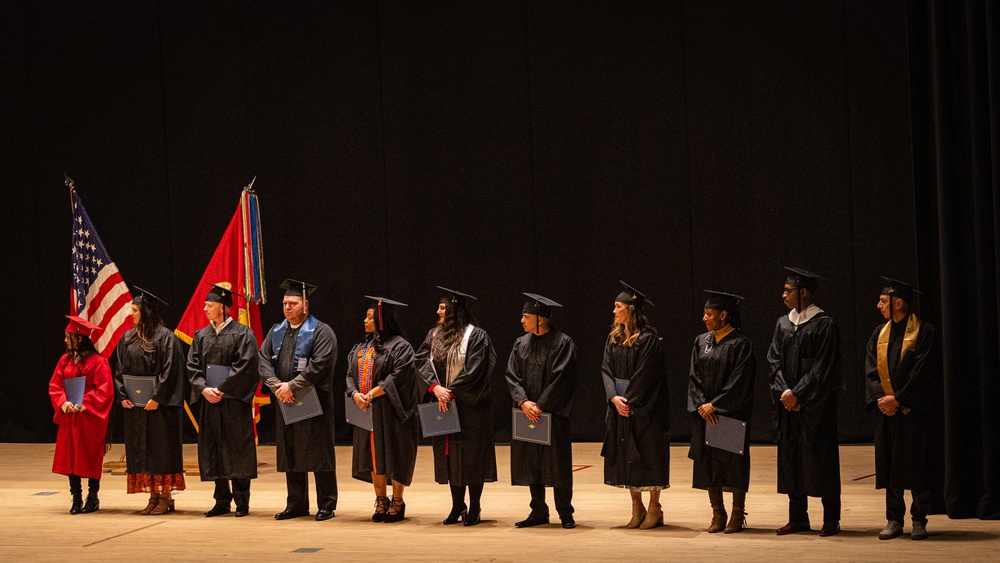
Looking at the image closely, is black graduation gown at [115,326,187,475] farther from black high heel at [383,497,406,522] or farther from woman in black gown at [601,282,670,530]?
woman in black gown at [601,282,670,530]

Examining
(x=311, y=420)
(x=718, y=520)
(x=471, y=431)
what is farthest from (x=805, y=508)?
(x=311, y=420)

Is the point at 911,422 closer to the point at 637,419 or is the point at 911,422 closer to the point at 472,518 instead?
the point at 637,419

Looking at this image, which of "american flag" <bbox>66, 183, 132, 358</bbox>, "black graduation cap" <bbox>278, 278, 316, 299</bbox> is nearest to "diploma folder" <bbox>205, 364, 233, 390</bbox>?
"black graduation cap" <bbox>278, 278, 316, 299</bbox>

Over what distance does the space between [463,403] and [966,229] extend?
3337 mm

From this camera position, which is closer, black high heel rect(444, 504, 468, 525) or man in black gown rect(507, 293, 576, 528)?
man in black gown rect(507, 293, 576, 528)

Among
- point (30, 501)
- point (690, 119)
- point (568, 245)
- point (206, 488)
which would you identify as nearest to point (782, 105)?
point (690, 119)

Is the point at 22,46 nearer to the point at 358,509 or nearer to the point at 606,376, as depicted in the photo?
the point at 358,509

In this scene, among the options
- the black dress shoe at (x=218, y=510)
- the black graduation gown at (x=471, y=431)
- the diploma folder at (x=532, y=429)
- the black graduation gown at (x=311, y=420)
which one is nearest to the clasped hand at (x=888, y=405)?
the diploma folder at (x=532, y=429)

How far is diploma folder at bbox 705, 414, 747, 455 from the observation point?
7.26 metres

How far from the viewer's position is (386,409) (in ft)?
26.6

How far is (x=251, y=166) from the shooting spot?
12750 mm

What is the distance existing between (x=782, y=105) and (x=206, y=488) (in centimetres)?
606

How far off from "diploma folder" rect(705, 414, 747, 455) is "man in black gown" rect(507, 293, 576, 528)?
0.92 m

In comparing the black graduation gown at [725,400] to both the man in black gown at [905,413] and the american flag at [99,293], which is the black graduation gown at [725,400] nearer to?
the man in black gown at [905,413]
